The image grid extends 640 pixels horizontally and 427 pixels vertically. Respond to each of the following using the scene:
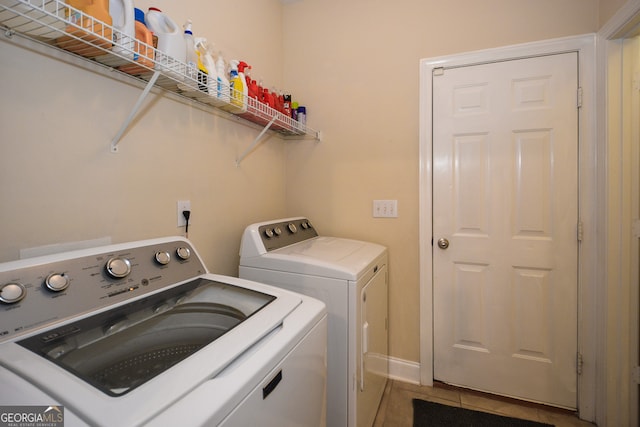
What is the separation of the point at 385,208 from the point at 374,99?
31.9 inches

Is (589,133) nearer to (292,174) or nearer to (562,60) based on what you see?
(562,60)

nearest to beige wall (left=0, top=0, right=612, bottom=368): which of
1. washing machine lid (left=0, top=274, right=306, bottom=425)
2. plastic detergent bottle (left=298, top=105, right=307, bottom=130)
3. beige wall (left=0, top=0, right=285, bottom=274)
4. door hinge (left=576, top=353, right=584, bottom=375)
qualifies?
beige wall (left=0, top=0, right=285, bottom=274)

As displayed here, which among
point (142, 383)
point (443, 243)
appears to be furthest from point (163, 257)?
point (443, 243)

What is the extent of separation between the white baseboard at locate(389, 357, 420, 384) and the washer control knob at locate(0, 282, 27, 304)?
2.07 metres

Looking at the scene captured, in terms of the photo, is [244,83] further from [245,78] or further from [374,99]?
[374,99]

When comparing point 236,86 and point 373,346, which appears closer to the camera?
point 236,86

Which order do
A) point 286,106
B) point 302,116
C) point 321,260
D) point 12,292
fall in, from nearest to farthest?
point 12,292 < point 321,260 < point 286,106 < point 302,116

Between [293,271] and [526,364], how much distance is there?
164cm

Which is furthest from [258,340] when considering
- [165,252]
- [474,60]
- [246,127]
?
[474,60]

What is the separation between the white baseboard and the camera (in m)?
2.02

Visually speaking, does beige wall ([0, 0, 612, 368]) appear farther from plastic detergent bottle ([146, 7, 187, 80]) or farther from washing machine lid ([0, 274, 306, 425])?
washing machine lid ([0, 274, 306, 425])

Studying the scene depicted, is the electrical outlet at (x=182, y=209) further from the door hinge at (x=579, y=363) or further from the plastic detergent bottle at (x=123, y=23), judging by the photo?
→ the door hinge at (x=579, y=363)

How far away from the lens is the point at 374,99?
210 cm

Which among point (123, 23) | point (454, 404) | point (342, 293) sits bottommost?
point (454, 404)
